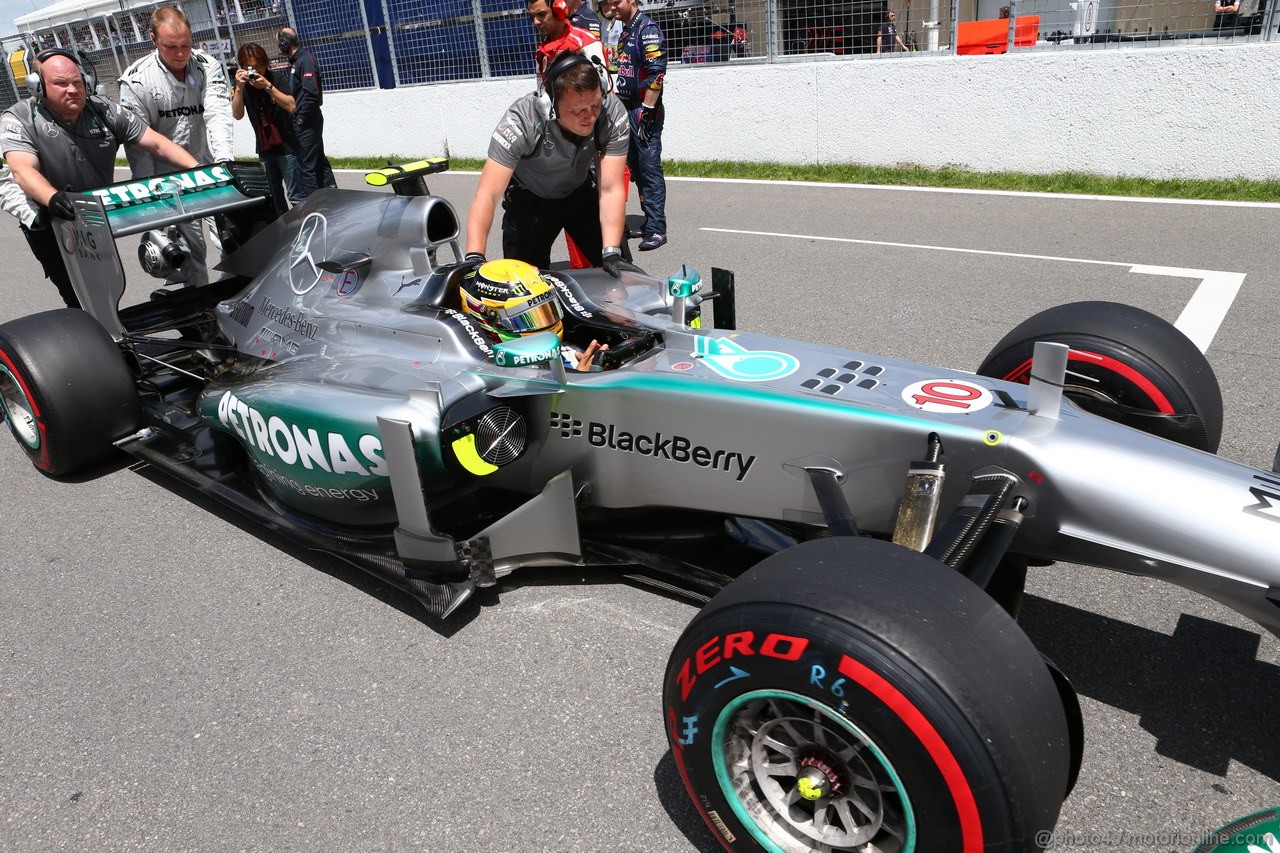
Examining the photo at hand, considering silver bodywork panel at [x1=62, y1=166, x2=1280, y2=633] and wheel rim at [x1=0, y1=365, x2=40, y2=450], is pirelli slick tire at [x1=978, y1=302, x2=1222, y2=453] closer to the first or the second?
silver bodywork panel at [x1=62, y1=166, x2=1280, y2=633]

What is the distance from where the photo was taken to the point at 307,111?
32.4 feet

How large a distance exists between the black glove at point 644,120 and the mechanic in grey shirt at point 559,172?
3115mm

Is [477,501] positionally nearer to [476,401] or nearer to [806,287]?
[476,401]

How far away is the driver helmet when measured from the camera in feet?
10.7

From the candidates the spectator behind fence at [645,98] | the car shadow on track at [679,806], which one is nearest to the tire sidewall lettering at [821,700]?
the car shadow on track at [679,806]

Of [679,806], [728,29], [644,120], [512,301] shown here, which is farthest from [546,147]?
[728,29]

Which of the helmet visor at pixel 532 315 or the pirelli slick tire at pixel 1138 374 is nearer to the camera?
the pirelli slick tire at pixel 1138 374

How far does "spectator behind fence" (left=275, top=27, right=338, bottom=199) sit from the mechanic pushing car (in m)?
7.30

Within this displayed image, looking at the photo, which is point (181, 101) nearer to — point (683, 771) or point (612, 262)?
point (612, 262)

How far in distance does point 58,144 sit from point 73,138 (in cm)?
9

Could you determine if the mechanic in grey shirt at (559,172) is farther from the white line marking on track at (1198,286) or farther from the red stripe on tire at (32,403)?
the white line marking on track at (1198,286)

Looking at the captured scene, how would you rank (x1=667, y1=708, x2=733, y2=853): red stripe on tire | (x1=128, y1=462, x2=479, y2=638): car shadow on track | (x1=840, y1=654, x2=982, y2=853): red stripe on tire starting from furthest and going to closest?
(x1=128, y1=462, x2=479, y2=638): car shadow on track → (x1=667, y1=708, x2=733, y2=853): red stripe on tire → (x1=840, y1=654, x2=982, y2=853): red stripe on tire

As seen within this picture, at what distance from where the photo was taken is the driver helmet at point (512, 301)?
325 cm

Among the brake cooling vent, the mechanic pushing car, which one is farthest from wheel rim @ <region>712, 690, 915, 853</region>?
the mechanic pushing car
